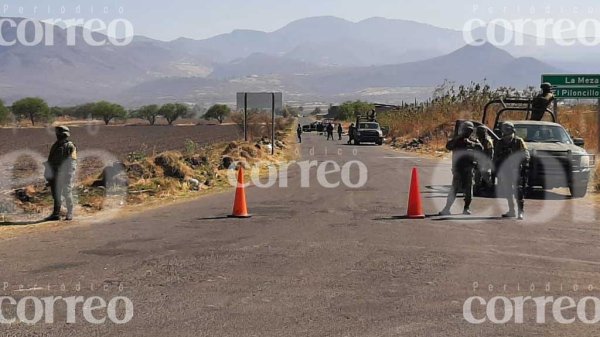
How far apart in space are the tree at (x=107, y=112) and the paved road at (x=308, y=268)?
510ft

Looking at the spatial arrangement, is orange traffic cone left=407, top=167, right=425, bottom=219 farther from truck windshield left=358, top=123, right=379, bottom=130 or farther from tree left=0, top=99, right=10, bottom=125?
tree left=0, top=99, right=10, bottom=125

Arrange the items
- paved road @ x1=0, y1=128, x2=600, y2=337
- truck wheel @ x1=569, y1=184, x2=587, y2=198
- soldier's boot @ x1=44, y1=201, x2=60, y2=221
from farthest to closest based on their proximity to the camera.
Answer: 1. truck wheel @ x1=569, y1=184, x2=587, y2=198
2. soldier's boot @ x1=44, y1=201, x2=60, y2=221
3. paved road @ x1=0, y1=128, x2=600, y2=337

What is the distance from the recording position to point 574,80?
2616 cm

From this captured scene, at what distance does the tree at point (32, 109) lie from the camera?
491 feet

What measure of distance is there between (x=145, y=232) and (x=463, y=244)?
210 inches

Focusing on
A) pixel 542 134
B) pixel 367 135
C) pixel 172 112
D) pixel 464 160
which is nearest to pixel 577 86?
pixel 542 134

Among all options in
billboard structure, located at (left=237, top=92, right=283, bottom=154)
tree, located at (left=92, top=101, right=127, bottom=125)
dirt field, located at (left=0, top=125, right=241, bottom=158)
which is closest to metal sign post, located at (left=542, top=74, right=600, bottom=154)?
billboard structure, located at (left=237, top=92, right=283, bottom=154)

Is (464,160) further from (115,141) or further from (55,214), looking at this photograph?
(115,141)

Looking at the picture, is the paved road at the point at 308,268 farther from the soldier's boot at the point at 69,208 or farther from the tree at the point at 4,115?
the tree at the point at 4,115

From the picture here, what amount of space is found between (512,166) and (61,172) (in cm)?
860

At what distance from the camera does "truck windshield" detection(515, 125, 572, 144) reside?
60.6 feet

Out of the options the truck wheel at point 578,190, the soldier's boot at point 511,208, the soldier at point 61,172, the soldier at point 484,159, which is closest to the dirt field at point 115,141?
the soldier at point 61,172

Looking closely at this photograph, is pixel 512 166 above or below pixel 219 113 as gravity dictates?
above

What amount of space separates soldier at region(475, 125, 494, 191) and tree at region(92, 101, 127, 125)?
15225 centimetres
